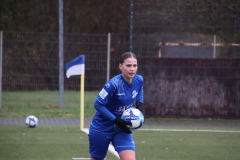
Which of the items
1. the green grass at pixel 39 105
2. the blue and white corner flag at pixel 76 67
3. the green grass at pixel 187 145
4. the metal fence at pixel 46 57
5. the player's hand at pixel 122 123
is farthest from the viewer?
the metal fence at pixel 46 57

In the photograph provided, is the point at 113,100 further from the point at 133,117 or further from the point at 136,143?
the point at 136,143

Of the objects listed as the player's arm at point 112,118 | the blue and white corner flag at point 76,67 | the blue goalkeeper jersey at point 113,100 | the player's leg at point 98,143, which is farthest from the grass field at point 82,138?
the player's arm at point 112,118

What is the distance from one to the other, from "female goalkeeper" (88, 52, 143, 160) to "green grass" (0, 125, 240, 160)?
2.61m

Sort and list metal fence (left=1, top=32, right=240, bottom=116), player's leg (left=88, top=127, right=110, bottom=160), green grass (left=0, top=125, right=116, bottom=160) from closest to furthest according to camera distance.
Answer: player's leg (left=88, top=127, right=110, bottom=160) < green grass (left=0, top=125, right=116, bottom=160) < metal fence (left=1, top=32, right=240, bottom=116)

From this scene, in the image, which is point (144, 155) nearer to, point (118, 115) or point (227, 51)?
point (118, 115)

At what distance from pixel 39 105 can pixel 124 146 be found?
11366 millimetres

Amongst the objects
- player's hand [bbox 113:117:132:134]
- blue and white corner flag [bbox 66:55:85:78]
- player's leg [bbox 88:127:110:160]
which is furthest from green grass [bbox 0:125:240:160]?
player's hand [bbox 113:117:132:134]

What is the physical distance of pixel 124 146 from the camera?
721cm

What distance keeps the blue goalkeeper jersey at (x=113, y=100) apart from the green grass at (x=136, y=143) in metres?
2.70

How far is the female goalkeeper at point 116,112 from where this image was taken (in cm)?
716

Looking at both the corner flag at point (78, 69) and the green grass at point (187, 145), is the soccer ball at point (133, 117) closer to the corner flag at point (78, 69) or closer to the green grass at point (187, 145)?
the green grass at point (187, 145)

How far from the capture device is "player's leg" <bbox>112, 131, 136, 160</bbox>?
23.4ft

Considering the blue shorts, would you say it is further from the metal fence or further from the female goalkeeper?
the metal fence

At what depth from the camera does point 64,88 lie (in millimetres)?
18688
